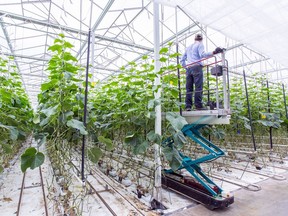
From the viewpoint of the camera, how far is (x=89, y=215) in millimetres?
1928

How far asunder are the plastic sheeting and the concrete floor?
7.66ft

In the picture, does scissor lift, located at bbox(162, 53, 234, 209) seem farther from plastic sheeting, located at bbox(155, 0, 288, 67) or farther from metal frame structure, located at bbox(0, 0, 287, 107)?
metal frame structure, located at bbox(0, 0, 287, 107)

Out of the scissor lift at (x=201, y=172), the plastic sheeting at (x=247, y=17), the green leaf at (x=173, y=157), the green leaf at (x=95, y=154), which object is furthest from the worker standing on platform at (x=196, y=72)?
the green leaf at (x=95, y=154)

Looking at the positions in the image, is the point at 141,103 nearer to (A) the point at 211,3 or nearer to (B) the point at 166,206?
(B) the point at 166,206

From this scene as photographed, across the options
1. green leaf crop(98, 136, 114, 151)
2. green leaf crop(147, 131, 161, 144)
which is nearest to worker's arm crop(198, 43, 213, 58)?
green leaf crop(147, 131, 161, 144)

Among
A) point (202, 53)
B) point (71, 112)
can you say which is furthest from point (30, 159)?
point (202, 53)

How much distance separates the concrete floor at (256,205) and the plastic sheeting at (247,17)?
7.66 ft

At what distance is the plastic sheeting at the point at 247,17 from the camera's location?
2.49 m

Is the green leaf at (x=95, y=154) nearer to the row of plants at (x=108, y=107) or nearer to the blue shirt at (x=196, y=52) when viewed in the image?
the row of plants at (x=108, y=107)

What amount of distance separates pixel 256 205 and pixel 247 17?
2.43 metres

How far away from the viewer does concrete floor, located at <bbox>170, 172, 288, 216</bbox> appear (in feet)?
6.70

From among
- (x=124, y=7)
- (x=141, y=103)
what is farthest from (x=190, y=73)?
(x=124, y=7)

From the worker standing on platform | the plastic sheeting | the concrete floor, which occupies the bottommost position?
the concrete floor

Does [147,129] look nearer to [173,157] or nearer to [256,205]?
[173,157]
